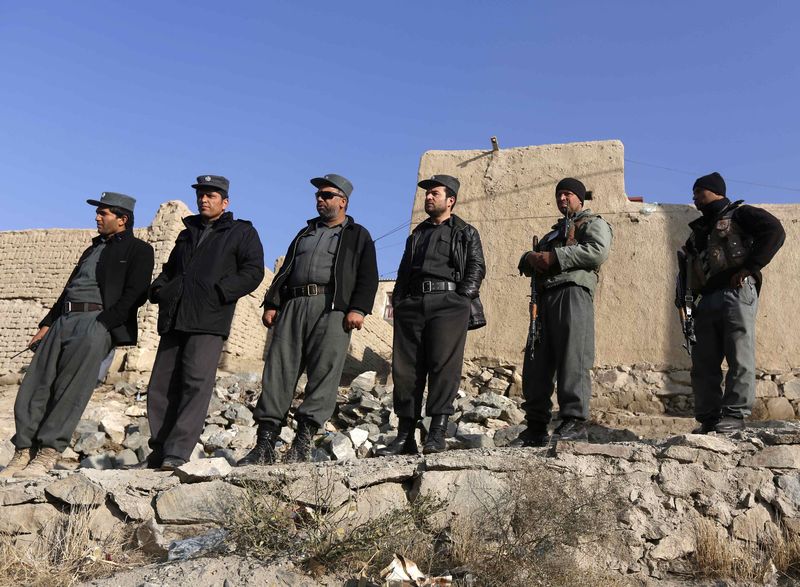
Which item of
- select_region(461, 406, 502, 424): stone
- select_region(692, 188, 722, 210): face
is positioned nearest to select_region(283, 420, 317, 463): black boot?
select_region(692, 188, 722, 210): face

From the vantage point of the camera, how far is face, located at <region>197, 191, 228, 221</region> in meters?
4.77

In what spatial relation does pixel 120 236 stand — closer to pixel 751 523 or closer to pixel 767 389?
pixel 751 523

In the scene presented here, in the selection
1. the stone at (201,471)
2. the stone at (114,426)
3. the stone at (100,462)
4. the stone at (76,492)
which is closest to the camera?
the stone at (76,492)

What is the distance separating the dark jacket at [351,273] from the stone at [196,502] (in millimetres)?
1238

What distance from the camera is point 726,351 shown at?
175 inches

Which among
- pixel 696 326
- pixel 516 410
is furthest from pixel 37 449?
pixel 516 410

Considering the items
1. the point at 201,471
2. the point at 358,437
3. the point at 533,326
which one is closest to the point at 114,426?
the point at 358,437

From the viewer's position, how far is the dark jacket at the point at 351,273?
4520 millimetres

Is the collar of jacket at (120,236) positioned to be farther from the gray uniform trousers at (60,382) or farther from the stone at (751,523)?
the stone at (751,523)

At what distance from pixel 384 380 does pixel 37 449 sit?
17.1 ft

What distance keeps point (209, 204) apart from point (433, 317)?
1527mm

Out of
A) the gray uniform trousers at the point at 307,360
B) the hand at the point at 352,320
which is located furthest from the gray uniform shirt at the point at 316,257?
the hand at the point at 352,320

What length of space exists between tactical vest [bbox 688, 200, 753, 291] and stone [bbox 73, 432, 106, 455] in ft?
17.4

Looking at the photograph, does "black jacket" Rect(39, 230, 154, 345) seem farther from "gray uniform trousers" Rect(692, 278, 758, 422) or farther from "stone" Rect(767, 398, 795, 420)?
"stone" Rect(767, 398, 795, 420)
